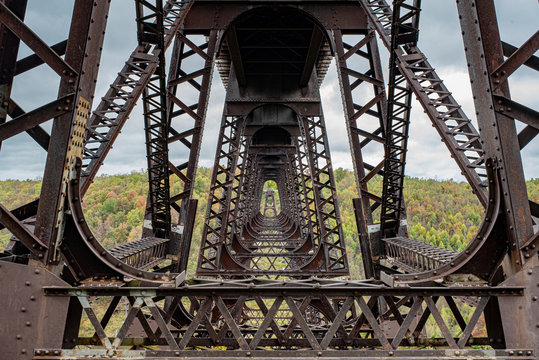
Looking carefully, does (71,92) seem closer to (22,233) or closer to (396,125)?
(22,233)

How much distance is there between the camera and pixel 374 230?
24.1 ft

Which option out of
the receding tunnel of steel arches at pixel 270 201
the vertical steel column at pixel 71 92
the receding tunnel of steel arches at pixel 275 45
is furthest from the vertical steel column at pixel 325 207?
the receding tunnel of steel arches at pixel 270 201

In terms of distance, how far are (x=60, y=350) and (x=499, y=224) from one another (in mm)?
4326

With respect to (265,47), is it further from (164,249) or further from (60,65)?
(60,65)

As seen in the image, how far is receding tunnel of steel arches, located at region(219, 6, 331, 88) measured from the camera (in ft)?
34.0

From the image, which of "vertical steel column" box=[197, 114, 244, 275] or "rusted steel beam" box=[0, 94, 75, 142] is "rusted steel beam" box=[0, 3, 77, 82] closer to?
"rusted steel beam" box=[0, 94, 75, 142]

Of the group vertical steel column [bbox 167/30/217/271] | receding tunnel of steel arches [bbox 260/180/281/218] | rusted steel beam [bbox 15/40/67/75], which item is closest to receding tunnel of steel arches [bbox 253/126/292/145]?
vertical steel column [bbox 167/30/217/271]

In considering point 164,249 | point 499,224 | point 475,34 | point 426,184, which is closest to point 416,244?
point 499,224

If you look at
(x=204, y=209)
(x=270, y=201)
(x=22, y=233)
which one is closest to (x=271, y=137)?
(x=22, y=233)

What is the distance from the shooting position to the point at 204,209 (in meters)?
90.9

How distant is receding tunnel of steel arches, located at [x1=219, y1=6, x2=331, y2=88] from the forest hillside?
5402cm

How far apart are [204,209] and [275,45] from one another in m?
80.8

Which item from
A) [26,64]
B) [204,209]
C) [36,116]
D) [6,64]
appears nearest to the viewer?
[36,116]

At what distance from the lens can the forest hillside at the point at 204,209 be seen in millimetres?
70250
